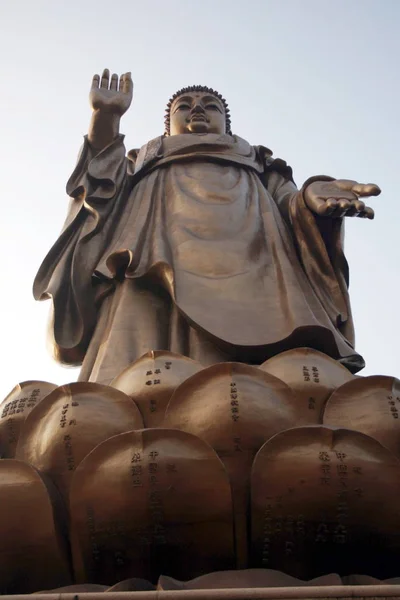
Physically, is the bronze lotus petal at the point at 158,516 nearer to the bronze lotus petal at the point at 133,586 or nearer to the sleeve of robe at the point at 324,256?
the bronze lotus petal at the point at 133,586

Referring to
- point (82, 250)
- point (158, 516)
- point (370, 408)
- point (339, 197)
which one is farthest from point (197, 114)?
point (158, 516)

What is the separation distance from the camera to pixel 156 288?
6.39m

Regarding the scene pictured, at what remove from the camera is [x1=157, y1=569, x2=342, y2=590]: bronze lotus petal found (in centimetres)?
351

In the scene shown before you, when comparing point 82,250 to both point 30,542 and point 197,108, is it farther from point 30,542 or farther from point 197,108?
point 30,542

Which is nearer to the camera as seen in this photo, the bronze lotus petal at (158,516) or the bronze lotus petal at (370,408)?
the bronze lotus petal at (158,516)

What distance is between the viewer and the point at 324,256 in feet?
21.6

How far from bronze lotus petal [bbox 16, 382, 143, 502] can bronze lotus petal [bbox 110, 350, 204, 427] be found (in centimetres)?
9

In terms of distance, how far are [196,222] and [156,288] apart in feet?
2.20

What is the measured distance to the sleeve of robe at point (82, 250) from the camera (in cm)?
645

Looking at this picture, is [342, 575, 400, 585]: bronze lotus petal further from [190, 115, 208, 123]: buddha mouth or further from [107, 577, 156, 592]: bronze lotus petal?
[190, 115, 208, 123]: buddha mouth

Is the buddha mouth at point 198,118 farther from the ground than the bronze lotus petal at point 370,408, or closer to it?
farther from the ground

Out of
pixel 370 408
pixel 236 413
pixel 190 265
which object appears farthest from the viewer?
pixel 190 265

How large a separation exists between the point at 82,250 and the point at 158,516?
3.22 m

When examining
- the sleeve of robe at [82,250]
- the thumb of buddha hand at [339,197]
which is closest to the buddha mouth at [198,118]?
the sleeve of robe at [82,250]
